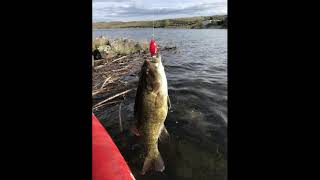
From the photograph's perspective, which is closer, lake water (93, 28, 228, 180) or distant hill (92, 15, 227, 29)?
lake water (93, 28, 228, 180)

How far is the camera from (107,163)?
2936 millimetres

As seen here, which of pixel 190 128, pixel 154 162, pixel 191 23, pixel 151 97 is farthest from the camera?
pixel 191 23

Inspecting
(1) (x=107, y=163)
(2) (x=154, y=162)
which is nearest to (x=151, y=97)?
(2) (x=154, y=162)

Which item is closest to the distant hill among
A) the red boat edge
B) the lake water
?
the lake water

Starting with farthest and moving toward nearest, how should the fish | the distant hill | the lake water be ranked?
the distant hill < the lake water < the fish

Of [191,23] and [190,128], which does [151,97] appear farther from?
[191,23]

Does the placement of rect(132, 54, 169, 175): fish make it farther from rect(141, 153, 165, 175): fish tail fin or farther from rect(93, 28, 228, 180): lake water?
rect(93, 28, 228, 180): lake water

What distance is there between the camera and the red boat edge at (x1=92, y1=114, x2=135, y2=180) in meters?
2.83

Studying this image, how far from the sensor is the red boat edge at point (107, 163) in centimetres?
283

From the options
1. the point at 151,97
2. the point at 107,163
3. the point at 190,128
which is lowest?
the point at 190,128
